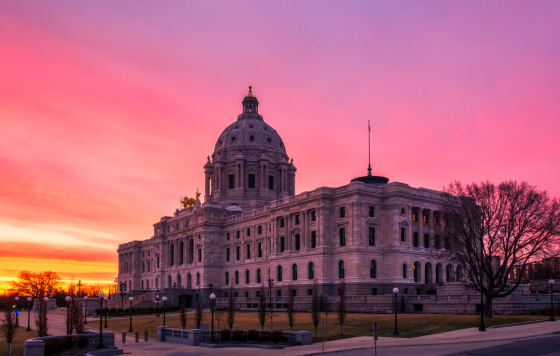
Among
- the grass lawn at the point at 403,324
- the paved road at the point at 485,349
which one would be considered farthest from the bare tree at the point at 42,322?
the paved road at the point at 485,349

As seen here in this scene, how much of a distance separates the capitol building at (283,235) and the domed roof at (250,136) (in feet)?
0.88

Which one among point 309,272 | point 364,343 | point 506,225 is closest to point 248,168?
point 309,272

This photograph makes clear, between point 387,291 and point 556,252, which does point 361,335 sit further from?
point 387,291

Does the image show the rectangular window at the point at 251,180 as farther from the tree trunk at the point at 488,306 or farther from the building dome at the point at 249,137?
the tree trunk at the point at 488,306

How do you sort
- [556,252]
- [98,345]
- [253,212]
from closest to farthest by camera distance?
1. [98,345]
2. [556,252]
3. [253,212]

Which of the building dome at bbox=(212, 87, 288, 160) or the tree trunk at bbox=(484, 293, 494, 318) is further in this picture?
the building dome at bbox=(212, 87, 288, 160)

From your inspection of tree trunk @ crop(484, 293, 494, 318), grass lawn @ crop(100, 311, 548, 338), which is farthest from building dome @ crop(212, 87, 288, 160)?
tree trunk @ crop(484, 293, 494, 318)

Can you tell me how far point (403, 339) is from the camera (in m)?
39.2

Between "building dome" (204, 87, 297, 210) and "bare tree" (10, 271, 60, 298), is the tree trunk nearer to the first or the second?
"building dome" (204, 87, 297, 210)

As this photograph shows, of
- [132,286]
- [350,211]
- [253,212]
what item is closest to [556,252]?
[350,211]

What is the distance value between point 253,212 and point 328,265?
2465 cm

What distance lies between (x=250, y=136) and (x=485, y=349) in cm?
9834

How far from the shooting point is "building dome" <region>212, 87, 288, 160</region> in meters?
126

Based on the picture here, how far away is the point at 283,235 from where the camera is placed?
301ft
